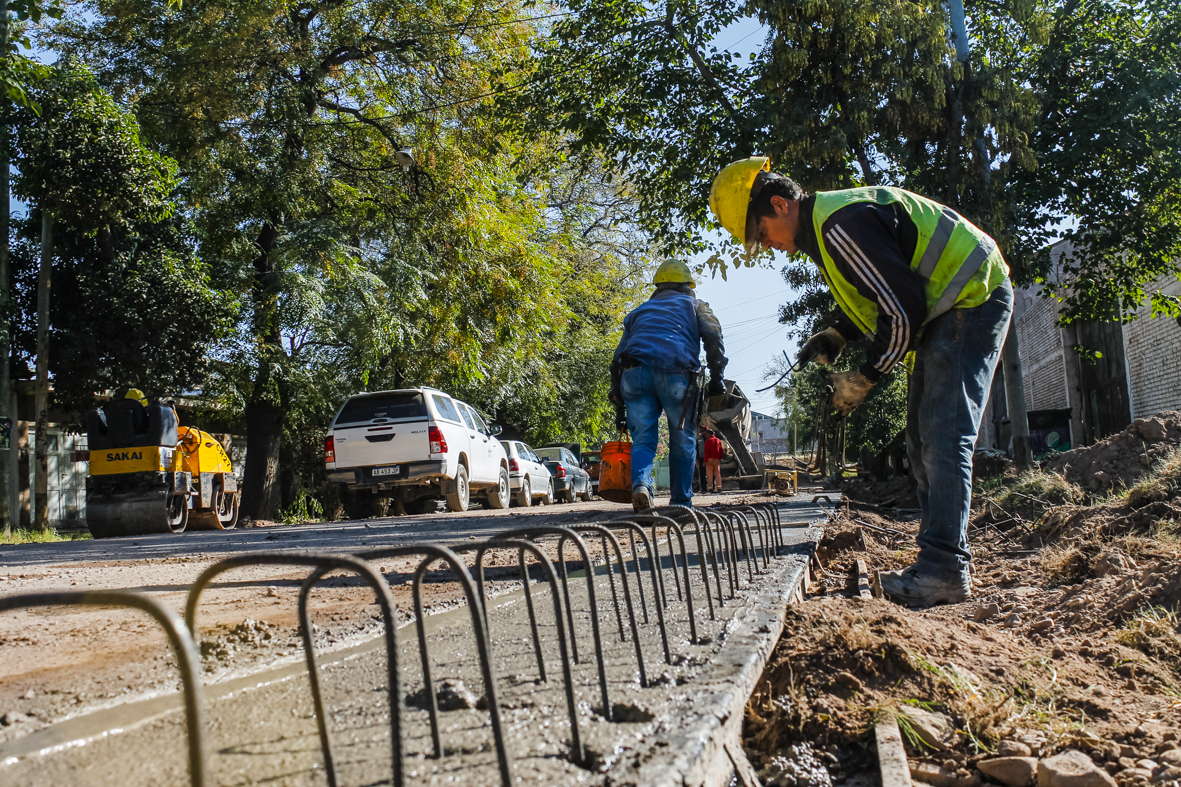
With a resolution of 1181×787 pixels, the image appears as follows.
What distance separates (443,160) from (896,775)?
619 inches

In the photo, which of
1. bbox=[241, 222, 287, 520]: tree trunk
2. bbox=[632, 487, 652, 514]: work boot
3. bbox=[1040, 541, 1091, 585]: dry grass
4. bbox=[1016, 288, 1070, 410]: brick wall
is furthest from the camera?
bbox=[1016, 288, 1070, 410]: brick wall

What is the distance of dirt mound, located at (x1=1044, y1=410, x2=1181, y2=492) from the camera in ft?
25.2

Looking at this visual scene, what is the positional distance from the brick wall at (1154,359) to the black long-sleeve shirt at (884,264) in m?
14.5

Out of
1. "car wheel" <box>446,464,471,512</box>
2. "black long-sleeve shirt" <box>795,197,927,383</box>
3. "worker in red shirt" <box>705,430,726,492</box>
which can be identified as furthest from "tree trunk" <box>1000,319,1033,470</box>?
"worker in red shirt" <box>705,430,726,492</box>

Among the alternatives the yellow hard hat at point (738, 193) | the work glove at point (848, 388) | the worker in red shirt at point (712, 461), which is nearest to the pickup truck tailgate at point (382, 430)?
the work glove at point (848, 388)

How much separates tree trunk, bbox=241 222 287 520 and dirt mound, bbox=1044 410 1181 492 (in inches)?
485

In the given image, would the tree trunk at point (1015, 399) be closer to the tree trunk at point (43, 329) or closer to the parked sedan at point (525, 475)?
the parked sedan at point (525, 475)

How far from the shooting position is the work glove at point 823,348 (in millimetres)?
4379

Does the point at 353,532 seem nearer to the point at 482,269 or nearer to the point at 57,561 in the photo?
the point at 57,561

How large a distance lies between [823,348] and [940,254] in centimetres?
95

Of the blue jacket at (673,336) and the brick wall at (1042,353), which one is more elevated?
the brick wall at (1042,353)

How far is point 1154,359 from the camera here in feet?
54.4

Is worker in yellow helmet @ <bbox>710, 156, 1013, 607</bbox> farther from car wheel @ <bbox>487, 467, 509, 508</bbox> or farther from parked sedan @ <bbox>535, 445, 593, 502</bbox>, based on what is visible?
parked sedan @ <bbox>535, 445, 593, 502</bbox>

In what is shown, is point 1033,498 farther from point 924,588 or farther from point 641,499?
point 924,588
